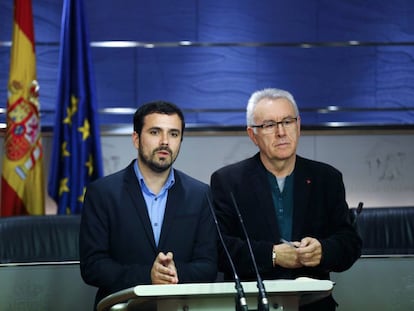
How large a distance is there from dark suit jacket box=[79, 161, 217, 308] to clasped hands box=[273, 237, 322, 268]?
0.83 ft

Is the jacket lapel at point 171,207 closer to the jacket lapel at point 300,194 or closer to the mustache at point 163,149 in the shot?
the mustache at point 163,149

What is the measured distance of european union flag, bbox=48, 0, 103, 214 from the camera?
5309 millimetres

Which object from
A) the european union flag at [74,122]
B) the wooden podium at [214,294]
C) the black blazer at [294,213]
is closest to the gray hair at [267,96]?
the black blazer at [294,213]

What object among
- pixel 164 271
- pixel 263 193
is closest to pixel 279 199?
pixel 263 193

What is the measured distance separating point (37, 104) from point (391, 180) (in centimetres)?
→ 262

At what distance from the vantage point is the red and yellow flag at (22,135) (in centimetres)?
523

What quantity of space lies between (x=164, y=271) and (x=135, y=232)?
0.46 metres

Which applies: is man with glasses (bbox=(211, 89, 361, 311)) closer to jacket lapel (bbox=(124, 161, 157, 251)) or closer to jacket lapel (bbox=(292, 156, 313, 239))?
jacket lapel (bbox=(292, 156, 313, 239))

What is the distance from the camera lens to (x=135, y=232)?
3033mm

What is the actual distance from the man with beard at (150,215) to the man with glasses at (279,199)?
0.52 feet

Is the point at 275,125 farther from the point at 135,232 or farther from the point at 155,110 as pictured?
the point at 135,232

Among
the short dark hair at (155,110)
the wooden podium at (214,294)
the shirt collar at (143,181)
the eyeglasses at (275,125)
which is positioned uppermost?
the short dark hair at (155,110)

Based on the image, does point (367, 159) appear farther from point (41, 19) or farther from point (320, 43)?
point (41, 19)

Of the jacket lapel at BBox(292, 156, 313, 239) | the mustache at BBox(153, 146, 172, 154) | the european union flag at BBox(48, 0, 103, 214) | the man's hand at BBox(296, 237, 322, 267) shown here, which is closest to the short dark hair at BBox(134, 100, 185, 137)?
the mustache at BBox(153, 146, 172, 154)
